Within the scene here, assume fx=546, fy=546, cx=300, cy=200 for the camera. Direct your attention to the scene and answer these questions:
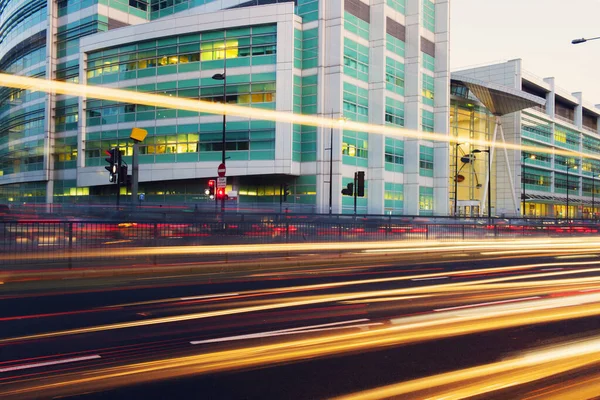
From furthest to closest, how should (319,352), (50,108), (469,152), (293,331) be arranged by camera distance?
(469,152)
(50,108)
(293,331)
(319,352)

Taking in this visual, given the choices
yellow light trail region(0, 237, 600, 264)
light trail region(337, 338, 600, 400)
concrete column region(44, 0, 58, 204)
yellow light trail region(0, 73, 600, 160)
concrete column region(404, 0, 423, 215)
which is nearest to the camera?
light trail region(337, 338, 600, 400)

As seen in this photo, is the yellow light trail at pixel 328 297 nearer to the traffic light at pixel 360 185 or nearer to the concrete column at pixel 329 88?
the traffic light at pixel 360 185

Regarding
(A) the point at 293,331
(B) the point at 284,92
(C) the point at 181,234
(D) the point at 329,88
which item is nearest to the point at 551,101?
(D) the point at 329,88

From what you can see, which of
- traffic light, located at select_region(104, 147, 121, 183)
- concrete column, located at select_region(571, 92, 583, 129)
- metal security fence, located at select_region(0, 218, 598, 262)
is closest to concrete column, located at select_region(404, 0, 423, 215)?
metal security fence, located at select_region(0, 218, 598, 262)

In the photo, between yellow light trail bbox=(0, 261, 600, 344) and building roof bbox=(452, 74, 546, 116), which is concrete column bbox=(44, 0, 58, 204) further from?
yellow light trail bbox=(0, 261, 600, 344)

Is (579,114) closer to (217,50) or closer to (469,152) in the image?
(469,152)

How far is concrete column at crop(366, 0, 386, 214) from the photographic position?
5388 cm

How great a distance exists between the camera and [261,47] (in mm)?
49375

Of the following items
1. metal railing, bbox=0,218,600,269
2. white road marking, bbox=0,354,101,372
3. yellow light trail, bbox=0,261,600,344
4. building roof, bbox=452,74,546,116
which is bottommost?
yellow light trail, bbox=0,261,600,344

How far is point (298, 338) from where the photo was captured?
Result: 7219 mm

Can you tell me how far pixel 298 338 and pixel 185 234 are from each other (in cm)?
1060

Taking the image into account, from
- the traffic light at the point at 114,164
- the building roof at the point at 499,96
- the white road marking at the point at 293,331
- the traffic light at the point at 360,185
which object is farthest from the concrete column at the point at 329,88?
the white road marking at the point at 293,331

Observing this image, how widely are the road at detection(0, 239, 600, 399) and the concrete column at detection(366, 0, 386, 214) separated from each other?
132 feet

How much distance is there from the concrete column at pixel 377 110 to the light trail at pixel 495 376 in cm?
4699
